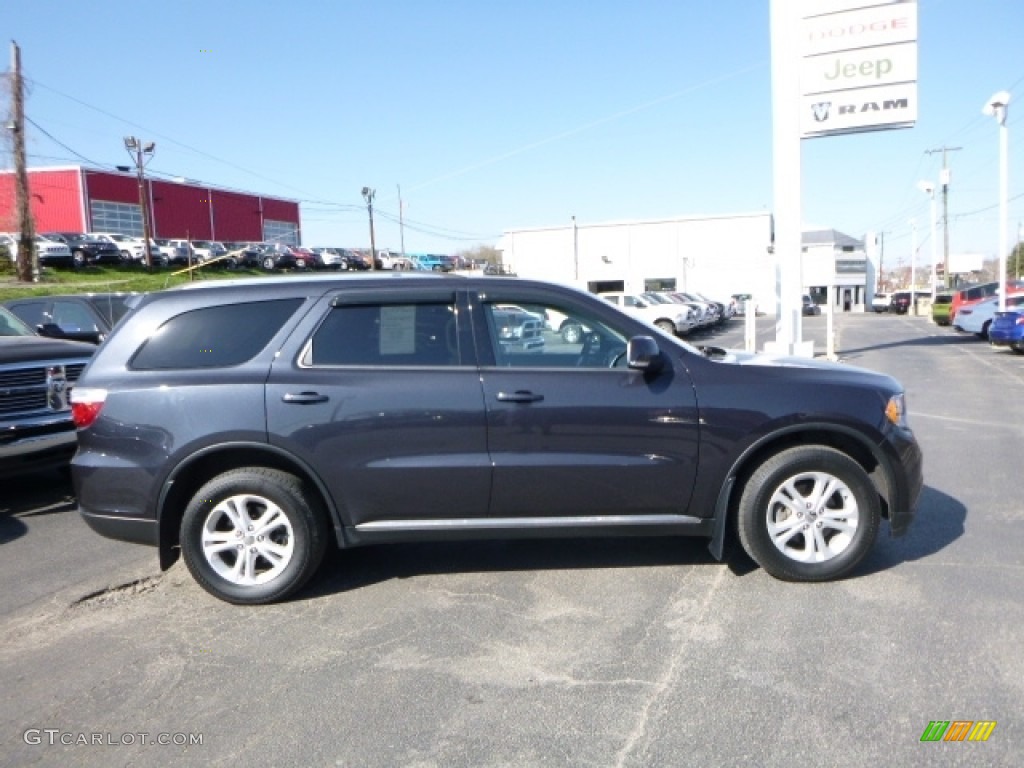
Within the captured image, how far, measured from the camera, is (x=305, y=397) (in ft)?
15.0

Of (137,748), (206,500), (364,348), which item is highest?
(364,348)

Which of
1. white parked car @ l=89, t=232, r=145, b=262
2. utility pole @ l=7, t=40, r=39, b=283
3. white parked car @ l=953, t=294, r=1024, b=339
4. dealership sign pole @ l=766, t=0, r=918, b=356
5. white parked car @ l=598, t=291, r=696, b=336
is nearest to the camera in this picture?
dealership sign pole @ l=766, t=0, r=918, b=356

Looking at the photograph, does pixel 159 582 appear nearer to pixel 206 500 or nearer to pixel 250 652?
pixel 206 500

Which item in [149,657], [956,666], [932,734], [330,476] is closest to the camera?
[932,734]

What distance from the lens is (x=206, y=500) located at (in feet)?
15.2

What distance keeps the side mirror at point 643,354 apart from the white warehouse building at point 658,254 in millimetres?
55496

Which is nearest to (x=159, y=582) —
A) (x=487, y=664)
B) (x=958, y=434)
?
(x=487, y=664)

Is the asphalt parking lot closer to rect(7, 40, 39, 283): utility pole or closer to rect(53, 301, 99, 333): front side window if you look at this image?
rect(53, 301, 99, 333): front side window

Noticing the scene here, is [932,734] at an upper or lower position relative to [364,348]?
lower

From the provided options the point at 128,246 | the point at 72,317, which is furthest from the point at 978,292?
the point at 128,246

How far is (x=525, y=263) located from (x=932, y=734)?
6510cm

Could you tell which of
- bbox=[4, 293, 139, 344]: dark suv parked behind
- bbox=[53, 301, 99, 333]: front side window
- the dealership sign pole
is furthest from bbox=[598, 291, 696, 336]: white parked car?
bbox=[53, 301, 99, 333]: front side window

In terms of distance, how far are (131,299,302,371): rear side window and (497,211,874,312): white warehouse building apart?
55401 millimetres

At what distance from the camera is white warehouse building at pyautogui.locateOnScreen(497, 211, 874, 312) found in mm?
61500
